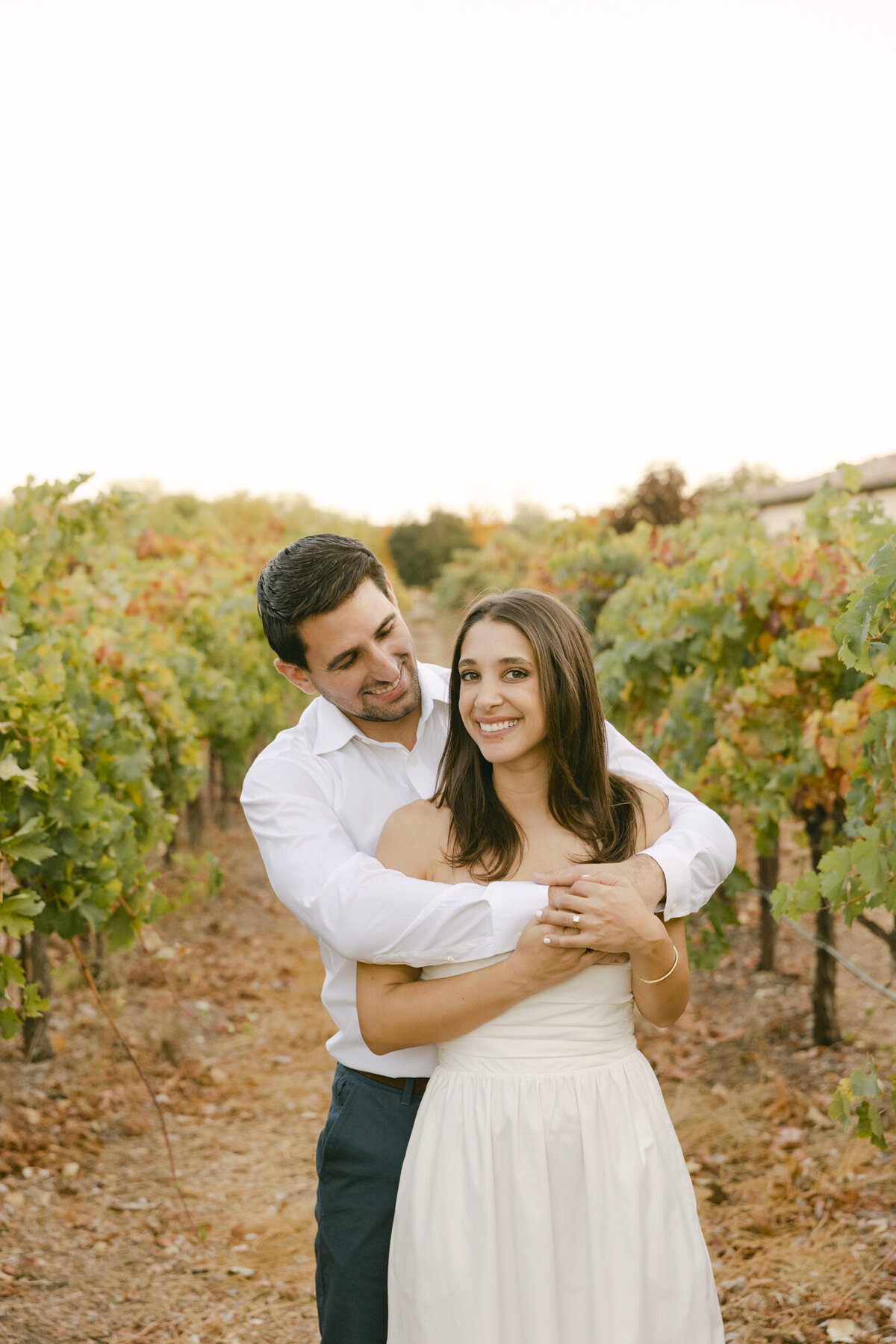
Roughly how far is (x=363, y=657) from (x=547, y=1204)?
1.15 m

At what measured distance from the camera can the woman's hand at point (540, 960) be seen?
1936 millimetres

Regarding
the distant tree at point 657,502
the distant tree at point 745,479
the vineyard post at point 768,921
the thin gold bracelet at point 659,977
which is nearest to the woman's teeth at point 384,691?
the thin gold bracelet at point 659,977

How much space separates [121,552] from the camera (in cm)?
960

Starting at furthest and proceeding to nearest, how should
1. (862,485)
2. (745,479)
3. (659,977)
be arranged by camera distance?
(745,479)
(862,485)
(659,977)

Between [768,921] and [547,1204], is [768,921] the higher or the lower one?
the lower one

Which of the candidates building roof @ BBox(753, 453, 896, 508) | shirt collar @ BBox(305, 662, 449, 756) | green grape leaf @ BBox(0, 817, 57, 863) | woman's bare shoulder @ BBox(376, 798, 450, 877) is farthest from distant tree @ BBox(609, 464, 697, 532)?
woman's bare shoulder @ BBox(376, 798, 450, 877)

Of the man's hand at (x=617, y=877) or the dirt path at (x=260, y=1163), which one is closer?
the man's hand at (x=617, y=877)

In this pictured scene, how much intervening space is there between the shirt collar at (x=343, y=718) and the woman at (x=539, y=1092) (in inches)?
10.9

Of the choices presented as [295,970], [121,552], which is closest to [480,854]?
[295,970]

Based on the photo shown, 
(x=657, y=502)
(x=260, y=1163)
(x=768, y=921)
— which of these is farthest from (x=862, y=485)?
(x=260, y=1163)

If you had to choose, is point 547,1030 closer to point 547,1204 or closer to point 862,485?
point 547,1204

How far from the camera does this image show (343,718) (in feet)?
8.06

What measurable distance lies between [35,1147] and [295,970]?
2933 mm

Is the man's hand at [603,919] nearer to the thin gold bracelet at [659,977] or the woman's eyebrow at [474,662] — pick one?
the thin gold bracelet at [659,977]
